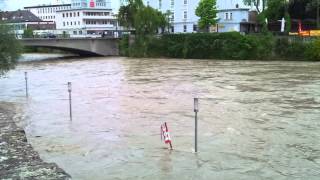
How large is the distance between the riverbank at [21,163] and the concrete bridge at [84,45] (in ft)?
218

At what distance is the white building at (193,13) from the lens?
90375 millimetres

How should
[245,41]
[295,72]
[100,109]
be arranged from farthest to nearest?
[245,41] → [295,72] → [100,109]

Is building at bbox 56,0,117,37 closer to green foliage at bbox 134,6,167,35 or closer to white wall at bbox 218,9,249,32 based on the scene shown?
white wall at bbox 218,9,249,32

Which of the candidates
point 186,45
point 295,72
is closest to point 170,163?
point 295,72

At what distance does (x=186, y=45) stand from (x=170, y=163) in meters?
61.8

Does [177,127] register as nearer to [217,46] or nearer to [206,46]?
[217,46]

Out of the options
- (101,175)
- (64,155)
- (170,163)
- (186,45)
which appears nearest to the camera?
(101,175)

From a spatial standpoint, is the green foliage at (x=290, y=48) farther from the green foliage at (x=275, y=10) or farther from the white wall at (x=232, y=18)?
the white wall at (x=232, y=18)

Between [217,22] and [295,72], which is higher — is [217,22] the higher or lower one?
the higher one

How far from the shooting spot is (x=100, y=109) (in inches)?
1059

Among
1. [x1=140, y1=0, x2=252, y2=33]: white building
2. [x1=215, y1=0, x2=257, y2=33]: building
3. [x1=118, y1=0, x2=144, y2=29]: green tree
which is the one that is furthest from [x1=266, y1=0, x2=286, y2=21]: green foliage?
[x1=118, y1=0, x2=144, y2=29]: green tree

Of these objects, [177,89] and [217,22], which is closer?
[177,89]

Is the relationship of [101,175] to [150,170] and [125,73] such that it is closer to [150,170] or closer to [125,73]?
[150,170]

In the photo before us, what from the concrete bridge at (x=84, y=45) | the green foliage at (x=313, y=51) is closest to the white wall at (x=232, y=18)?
the concrete bridge at (x=84, y=45)
